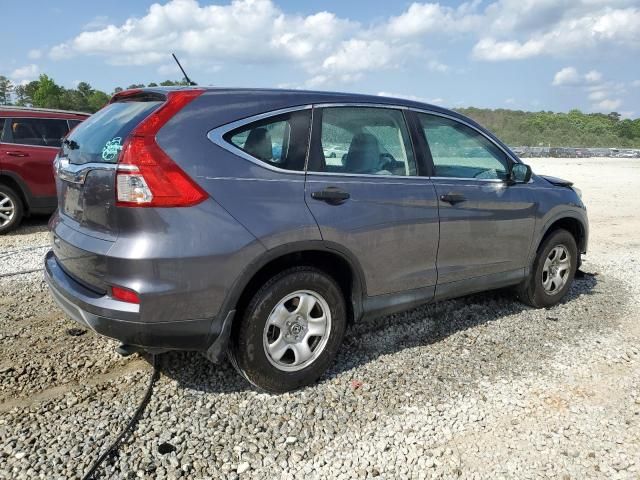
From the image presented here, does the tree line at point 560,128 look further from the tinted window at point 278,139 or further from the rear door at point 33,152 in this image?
the tinted window at point 278,139

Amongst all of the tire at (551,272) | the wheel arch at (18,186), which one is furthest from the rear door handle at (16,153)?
the tire at (551,272)

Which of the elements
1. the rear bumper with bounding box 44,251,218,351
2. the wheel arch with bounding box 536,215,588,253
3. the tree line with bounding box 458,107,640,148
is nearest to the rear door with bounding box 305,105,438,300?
the rear bumper with bounding box 44,251,218,351

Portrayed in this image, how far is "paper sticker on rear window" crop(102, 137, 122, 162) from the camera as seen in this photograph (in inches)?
109

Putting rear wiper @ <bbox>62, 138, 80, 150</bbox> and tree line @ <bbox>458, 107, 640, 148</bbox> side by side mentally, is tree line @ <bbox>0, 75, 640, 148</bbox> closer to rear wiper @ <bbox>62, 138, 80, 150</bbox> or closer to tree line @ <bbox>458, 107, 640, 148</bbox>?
tree line @ <bbox>458, 107, 640, 148</bbox>

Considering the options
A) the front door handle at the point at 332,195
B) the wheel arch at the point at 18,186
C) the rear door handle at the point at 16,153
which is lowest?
the wheel arch at the point at 18,186

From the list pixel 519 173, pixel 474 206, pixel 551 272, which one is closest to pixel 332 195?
pixel 474 206

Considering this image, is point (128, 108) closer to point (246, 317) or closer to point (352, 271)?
point (246, 317)

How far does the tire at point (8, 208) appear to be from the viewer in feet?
25.6

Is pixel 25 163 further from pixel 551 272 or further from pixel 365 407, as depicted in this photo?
pixel 551 272

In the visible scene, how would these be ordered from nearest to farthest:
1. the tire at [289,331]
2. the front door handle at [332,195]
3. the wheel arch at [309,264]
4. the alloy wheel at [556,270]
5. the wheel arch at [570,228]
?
1. the wheel arch at [309,264]
2. the tire at [289,331]
3. the front door handle at [332,195]
4. the wheel arch at [570,228]
5. the alloy wheel at [556,270]

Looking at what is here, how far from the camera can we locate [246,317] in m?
2.99

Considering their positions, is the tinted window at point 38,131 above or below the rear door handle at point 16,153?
above

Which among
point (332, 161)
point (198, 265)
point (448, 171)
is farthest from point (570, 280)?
point (198, 265)

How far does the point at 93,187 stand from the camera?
2820 millimetres
